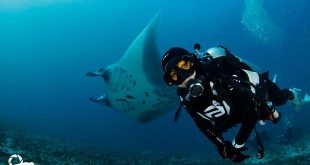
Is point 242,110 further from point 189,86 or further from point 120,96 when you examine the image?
point 120,96

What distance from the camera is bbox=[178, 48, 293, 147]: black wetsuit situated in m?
2.98

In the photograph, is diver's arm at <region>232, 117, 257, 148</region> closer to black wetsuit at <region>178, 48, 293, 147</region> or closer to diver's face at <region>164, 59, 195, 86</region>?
black wetsuit at <region>178, 48, 293, 147</region>

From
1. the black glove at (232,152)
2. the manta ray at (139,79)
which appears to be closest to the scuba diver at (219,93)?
the black glove at (232,152)

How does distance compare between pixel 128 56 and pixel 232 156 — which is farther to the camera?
pixel 128 56

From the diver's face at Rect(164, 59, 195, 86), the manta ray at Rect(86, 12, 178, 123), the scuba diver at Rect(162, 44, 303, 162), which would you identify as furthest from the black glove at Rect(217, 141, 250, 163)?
the manta ray at Rect(86, 12, 178, 123)

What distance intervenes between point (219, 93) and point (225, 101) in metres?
0.11

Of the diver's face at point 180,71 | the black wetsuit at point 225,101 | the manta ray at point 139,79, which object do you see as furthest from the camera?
the manta ray at point 139,79

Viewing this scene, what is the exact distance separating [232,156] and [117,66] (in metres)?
6.55

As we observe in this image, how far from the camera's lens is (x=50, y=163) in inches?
286

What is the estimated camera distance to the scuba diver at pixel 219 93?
2875 millimetres

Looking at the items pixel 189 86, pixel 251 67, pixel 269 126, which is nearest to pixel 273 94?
pixel 251 67

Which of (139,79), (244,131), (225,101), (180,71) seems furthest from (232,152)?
(139,79)

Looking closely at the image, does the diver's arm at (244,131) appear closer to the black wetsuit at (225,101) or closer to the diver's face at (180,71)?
the black wetsuit at (225,101)

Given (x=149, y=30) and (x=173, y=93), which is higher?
(x=149, y=30)
